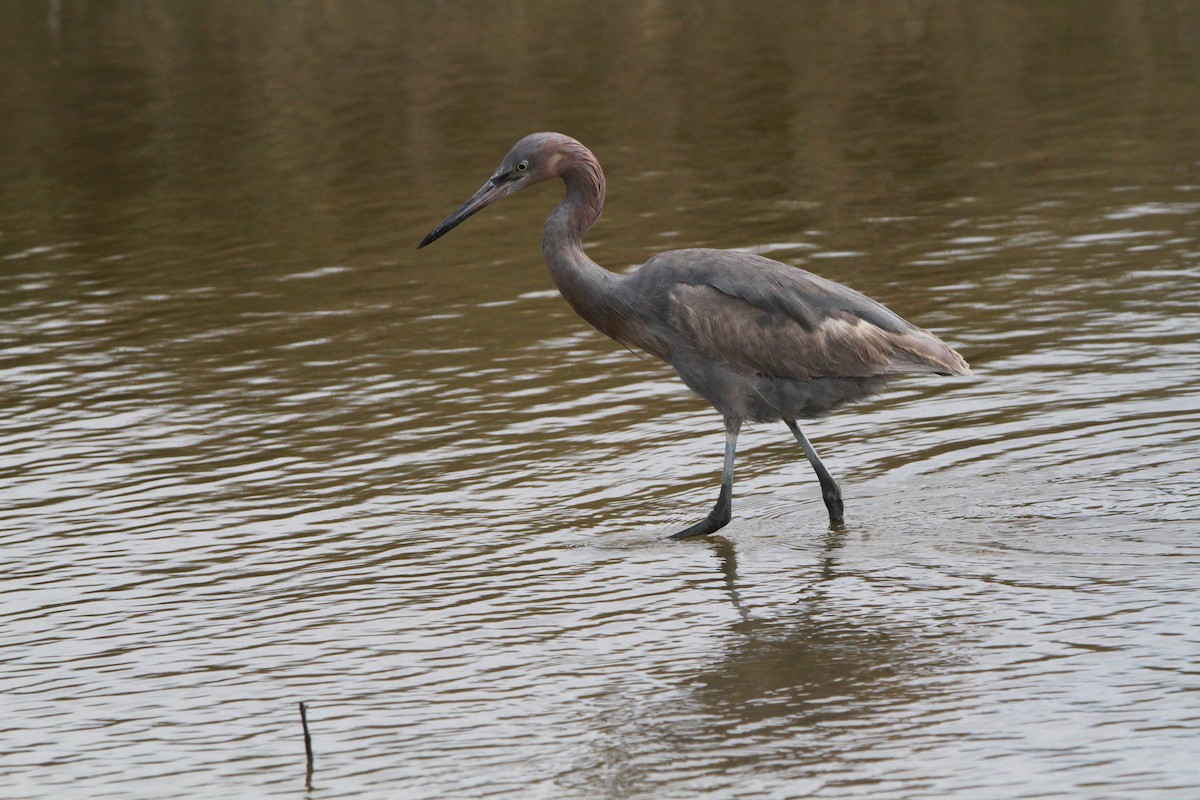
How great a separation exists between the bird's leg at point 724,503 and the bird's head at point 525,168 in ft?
5.41

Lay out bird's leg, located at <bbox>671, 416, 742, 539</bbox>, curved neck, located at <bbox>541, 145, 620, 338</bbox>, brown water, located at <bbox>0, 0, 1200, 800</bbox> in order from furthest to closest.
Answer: curved neck, located at <bbox>541, 145, 620, 338</bbox> < bird's leg, located at <bbox>671, 416, 742, 539</bbox> < brown water, located at <bbox>0, 0, 1200, 800</bbox>

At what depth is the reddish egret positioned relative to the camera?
946cm

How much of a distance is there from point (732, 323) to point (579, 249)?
963mm

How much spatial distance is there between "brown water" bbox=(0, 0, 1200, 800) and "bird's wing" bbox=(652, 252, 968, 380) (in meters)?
0.83

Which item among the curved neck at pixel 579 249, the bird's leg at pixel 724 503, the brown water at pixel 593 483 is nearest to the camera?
the brown water at pixel 593 483

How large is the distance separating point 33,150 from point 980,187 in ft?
44.8

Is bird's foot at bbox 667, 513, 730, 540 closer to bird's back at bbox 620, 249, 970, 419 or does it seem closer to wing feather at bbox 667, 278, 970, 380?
bird's back at bbox 620, 249, 970, 419

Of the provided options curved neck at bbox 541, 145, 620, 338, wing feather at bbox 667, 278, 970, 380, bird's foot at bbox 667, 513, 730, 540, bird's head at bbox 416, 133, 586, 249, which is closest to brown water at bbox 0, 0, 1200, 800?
bird's foot at bbox 667, 513, 730, 540

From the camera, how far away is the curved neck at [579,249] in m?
9.62

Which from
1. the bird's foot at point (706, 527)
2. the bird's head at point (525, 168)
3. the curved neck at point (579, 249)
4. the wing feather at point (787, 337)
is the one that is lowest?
the bird's foot at point (706, 527)

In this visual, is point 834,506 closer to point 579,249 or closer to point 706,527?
point 706,527

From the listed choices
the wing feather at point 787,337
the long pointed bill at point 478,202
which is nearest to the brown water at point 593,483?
the wing feather at point 787,337

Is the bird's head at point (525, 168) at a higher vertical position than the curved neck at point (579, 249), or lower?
higher

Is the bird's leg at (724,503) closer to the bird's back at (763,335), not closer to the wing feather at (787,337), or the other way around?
the bird's back at (763,335)
